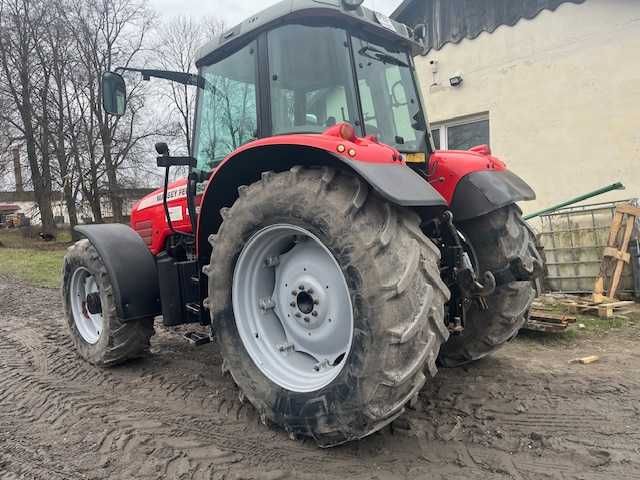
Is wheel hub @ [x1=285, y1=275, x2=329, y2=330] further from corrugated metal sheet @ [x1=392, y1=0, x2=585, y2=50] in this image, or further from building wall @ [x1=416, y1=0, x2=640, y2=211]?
corrugated metal sheet @ [x1=392, y1=0, x2=585, y2=50]

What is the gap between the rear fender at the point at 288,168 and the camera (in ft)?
7.58

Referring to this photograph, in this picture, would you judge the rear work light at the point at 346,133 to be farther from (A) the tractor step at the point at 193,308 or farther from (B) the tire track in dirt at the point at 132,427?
(A) the tractor step at the point at 193,308

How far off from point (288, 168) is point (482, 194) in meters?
1.25

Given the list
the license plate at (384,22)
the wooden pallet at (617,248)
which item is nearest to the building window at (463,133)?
the wooden pallet at (617,248)

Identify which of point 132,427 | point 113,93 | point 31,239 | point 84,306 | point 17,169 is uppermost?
point 17,169

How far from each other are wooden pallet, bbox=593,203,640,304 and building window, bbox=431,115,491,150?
269cm

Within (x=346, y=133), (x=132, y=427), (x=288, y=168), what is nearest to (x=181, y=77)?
(x=288, y=168)

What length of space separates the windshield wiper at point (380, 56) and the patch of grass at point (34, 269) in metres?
8.07

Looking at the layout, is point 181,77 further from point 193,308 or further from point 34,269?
point 34,269

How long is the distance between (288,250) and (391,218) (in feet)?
2.96

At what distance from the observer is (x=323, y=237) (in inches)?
98.1

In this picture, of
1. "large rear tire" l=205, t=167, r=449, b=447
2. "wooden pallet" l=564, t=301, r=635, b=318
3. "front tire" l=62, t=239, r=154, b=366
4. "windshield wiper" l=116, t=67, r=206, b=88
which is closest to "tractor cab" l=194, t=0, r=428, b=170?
"windshield wiper" l=116, t=67, r=206, b=88

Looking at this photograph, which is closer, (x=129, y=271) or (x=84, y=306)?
(x=129, y=271)

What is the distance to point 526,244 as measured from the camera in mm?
3324
